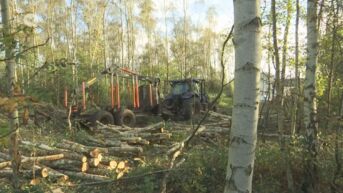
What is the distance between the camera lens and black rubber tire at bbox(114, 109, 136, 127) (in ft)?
46.8

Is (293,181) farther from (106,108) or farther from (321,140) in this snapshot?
(106,108)

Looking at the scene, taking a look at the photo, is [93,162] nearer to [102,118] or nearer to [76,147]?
[76,147]

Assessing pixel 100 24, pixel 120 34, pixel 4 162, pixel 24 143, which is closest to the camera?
pixel 4 162

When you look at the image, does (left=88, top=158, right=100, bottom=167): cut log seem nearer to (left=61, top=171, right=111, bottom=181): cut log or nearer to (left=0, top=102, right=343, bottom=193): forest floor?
(left=0, top=102, right=343, bottom=193): forest floor

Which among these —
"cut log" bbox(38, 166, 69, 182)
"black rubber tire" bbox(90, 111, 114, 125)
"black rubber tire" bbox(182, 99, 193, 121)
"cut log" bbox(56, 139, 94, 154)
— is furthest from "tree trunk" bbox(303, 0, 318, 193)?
"black rubber tire" bbox(182, 99, 193, 121)

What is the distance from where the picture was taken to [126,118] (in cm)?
1470

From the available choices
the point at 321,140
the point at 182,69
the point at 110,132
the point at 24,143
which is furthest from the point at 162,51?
the point at 321,140

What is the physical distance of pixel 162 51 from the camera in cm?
4134

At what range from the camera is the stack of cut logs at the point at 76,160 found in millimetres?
7141

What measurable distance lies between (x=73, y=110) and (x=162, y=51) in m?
28.1

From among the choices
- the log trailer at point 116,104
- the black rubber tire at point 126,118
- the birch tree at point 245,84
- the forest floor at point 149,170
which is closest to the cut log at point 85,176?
the forest floor at point 149,170

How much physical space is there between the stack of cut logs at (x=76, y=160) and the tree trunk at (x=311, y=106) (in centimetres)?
304

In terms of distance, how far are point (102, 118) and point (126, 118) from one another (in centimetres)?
123

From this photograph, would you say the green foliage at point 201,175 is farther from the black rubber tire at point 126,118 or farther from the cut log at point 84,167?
the black rubber tire at point 126,118
